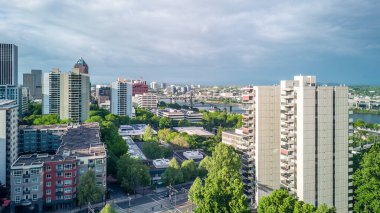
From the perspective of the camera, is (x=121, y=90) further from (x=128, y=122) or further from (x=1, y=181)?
(x=1, y=181)

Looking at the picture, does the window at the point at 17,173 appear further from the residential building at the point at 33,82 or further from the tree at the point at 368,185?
the residential building at the point at 33,82

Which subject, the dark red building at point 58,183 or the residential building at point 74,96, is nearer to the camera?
the dark red building at point 58,183

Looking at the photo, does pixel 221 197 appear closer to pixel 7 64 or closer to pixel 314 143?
pixel 314 143

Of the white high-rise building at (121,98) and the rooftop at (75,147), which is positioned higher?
the white high-rise building at (121,98)

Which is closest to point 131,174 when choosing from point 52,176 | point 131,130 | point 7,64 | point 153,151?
point 52,176

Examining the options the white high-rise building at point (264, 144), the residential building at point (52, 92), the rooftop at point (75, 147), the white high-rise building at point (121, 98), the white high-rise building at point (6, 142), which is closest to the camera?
the white high-rise building at point (264, 144)

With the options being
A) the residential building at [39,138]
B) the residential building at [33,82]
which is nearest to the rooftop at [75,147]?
the residential building at [39,138]

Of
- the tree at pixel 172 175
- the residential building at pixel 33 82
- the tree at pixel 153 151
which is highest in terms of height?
the residential building at pixel 33 82

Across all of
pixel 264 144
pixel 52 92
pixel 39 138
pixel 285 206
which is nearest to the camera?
pixel 285 206
